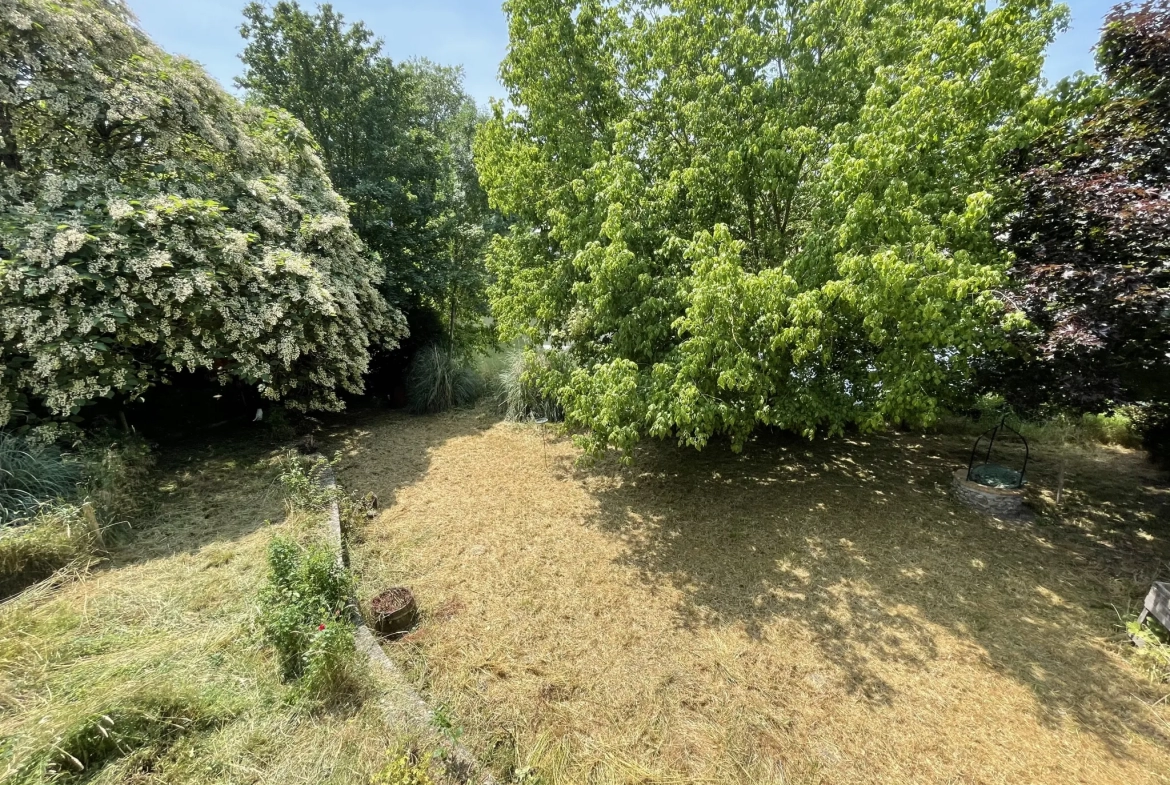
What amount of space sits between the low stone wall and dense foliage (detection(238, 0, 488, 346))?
865cm

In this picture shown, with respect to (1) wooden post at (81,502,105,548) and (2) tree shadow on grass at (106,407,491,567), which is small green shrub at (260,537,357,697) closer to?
(2) tree shadow on grass at (106,407,491,567)

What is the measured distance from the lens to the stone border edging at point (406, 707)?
6.75ft

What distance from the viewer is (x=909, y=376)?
345 cm

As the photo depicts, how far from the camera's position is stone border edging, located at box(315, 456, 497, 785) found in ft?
6.75

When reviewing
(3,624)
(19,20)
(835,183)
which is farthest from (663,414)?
(19,20)

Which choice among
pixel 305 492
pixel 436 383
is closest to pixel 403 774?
pixel 305 492

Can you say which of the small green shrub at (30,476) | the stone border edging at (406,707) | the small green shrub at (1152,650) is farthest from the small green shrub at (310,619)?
the small green shrub at (1152,650)

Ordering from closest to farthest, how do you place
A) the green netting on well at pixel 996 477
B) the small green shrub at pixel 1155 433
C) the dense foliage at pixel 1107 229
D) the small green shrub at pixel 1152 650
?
the small green shrub at pixel 1152 650, the dense foliage at pixel 1107 229, the green netting on well at pixel 996 477, the small green shrub at pixel 1155 433

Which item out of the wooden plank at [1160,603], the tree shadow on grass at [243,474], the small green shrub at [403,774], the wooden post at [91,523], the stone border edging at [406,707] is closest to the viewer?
the small green shrub at [403,774]

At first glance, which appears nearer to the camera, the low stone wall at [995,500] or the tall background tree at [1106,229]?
the tall background tree at [1106,229]

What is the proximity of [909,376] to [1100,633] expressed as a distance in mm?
2082

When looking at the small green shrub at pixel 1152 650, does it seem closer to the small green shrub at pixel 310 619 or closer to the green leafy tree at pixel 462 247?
the small green shrub at pixel 310 619

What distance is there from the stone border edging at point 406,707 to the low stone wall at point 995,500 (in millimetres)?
5211

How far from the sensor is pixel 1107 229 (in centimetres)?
315
